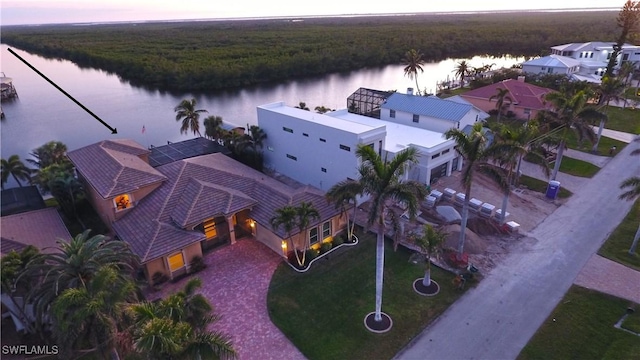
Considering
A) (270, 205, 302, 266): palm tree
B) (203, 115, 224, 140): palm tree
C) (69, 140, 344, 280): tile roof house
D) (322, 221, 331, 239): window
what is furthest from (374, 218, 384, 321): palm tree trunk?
(203, 115, 224, 140): palm tree

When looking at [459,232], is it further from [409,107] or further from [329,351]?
[409,107]

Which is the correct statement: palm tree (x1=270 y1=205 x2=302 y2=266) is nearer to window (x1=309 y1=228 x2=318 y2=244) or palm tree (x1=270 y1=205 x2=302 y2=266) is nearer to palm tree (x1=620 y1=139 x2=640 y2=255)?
window (x1=309 y1=228 x2=318 y2=244)

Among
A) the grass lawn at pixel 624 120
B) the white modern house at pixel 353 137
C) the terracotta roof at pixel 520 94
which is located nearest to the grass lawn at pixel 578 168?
the white modern house at pixel 353 137

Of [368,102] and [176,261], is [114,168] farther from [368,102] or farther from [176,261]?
[368,102]

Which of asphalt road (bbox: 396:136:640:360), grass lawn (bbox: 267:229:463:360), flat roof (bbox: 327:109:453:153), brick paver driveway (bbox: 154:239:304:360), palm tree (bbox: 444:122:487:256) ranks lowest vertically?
asphalt road (bbox: 396:136:640:360)

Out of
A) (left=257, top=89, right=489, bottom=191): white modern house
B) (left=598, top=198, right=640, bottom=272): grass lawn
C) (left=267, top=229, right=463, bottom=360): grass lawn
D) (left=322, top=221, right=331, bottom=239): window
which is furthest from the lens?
(left=257, top=89, right=489, bottom=191): white modern house
